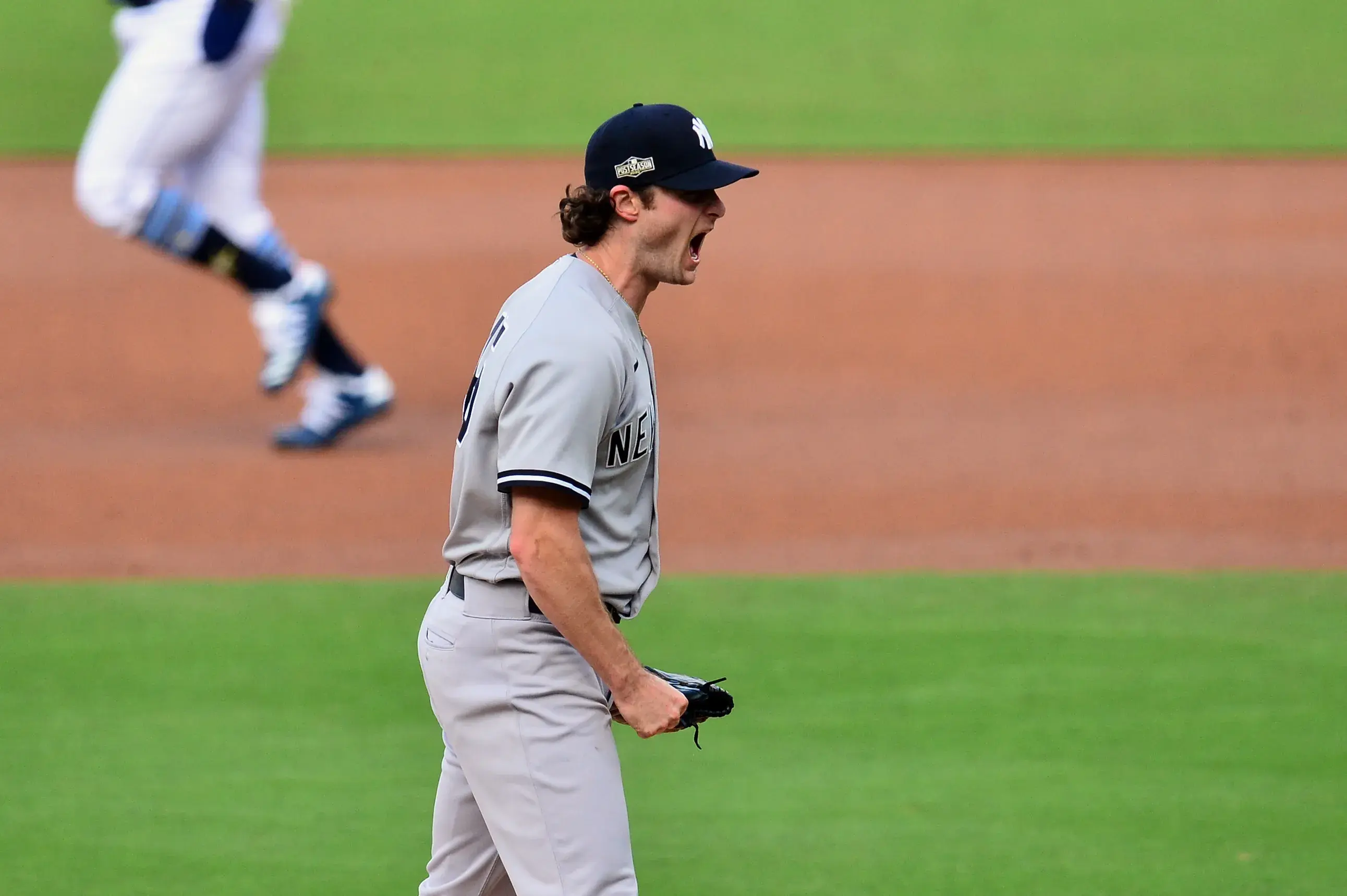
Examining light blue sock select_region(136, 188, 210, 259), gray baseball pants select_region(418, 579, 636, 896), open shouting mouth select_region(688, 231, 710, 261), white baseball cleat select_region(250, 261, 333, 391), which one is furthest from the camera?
white baseball cleat select_region(250, 261, 333, 391)

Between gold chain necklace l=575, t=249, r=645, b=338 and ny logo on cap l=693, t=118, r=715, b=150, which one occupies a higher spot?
ny logo on cap l=693, t=118, r=715, b=150

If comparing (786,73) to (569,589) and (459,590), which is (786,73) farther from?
(569,589)

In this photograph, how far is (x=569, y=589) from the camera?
289cm

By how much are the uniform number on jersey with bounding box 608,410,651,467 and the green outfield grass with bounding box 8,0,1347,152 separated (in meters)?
12.2

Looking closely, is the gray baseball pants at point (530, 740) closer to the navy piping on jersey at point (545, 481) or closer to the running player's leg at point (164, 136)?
the navy piping on jersey at point (545, 481)

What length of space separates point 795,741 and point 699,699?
6.55 feet

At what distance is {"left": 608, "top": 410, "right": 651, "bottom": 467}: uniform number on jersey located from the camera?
302cm

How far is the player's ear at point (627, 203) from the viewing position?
309cm

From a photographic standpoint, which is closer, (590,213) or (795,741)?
(590,213)

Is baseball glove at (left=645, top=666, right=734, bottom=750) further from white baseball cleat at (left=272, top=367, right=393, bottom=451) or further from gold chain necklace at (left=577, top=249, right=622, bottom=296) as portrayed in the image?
white baseball cleat at (left=272, top=367, right=393, bottom=451)

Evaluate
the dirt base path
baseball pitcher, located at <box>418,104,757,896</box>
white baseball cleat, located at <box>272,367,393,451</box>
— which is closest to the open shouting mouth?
baseball pitcher, located at <box>418,104,757,896</box>

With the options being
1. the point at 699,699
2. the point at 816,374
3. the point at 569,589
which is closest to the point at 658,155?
the point at 569,589

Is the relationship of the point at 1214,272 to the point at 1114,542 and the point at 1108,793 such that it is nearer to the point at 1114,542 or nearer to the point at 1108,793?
the point at 1114,542

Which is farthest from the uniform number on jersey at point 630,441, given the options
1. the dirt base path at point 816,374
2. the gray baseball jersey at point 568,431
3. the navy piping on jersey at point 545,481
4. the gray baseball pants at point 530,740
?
the dirt base path at point 816,374
